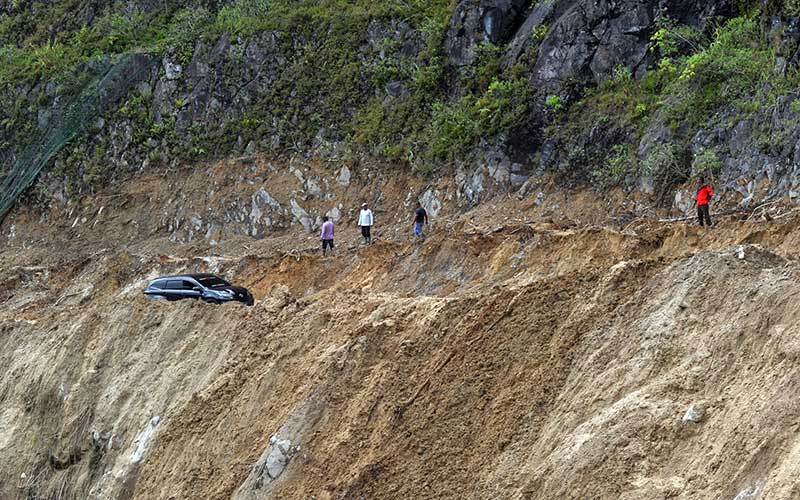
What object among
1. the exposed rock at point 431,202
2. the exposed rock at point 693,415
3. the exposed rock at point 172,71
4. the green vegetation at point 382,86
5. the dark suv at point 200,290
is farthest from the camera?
the exposed rock at point 172,71

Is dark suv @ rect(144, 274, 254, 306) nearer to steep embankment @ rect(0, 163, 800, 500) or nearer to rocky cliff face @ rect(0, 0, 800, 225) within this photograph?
steep embankment @ rect(0, 163, 800, 500)

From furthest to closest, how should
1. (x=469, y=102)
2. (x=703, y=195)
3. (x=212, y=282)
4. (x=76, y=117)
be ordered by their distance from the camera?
(x=76, y=117), (x=469, y=102), (x=212, y=282), (x=703, y=195)

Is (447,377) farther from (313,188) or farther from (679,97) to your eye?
(313,188)

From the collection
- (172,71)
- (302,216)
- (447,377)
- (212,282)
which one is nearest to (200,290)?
(212,282)

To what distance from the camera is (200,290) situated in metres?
22.3

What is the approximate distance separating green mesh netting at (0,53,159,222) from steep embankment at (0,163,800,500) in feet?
43.8

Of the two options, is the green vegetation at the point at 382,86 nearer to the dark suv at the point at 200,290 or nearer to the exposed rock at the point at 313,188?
the exposed rock at the point at 313,188

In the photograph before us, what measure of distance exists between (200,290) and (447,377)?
32.4ft

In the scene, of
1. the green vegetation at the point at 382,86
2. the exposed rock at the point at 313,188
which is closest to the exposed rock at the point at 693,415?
the green vegetation at the point at 382,86

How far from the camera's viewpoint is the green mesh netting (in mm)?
36531

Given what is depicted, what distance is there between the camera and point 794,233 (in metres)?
14.9

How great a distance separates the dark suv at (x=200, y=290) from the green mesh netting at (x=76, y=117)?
1561 centimetres

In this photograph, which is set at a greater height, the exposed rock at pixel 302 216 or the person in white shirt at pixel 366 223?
the person in white shirt at pixel 366 223

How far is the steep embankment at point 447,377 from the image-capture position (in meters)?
11.0
